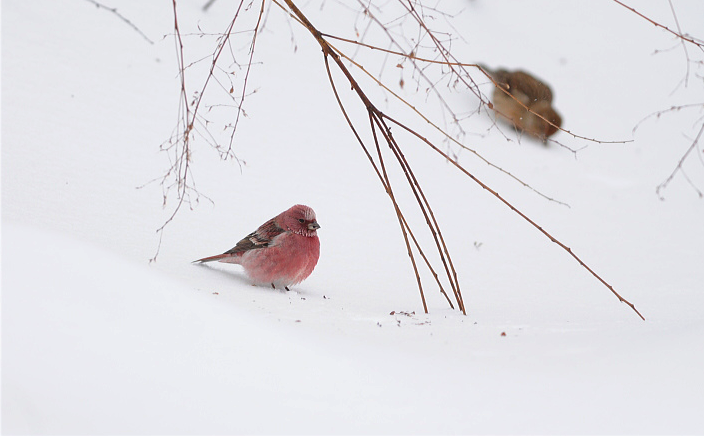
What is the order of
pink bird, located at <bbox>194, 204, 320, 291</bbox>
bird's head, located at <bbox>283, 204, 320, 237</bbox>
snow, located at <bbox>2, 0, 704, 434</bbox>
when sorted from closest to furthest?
1. snow, located at <bbox>2, 0, 704, 434</bbox>
2. pink bird, located at <bbox>194, 204, 320, 291</bbox>
3. bird's head, located at <bbox>283, 204, 320, 237</bbox>

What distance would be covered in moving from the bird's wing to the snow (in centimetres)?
18

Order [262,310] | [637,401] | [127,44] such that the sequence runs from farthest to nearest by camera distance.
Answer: [127,44] → [262,310] → [637,401]

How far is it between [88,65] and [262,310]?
14.2 ft

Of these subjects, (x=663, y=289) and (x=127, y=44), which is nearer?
(x=663, y=289)

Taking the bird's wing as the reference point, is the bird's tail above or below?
below

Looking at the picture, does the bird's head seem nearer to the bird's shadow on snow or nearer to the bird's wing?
the bird's wing

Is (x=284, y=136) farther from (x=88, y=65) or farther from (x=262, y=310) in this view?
(x=262, y=310)

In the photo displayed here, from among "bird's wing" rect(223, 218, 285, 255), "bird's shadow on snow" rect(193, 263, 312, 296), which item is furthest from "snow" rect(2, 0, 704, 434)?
"bird's wing" rect(223, 218, 285, 255)

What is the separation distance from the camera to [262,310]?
319cm

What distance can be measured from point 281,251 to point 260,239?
20 centimetres

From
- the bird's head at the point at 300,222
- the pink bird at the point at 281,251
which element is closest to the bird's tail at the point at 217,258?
the pink bird at the point at 281,251

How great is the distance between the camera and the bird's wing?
3990 mm

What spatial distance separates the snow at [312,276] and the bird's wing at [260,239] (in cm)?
18

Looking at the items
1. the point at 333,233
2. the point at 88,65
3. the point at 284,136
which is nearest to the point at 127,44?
the point at 88,65
